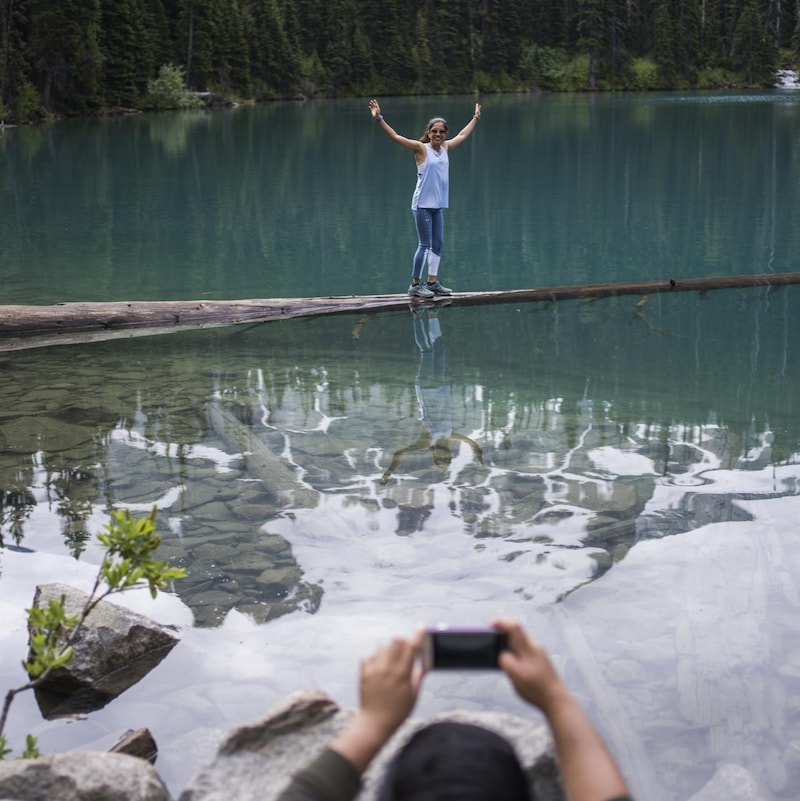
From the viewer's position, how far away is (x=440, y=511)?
6348 millimetres

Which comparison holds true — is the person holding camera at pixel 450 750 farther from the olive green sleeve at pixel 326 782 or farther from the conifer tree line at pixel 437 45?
the conifer tree line at pixel 437 45

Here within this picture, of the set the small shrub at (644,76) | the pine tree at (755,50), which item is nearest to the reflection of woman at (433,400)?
the small shrub at (644,76)

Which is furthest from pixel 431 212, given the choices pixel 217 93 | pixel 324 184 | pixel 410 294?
pixel 217 93

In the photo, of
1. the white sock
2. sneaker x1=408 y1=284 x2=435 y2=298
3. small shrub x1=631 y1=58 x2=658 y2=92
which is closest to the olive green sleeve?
sneaker x1=408 y1=284 x2=435 y2=298

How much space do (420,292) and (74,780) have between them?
8.99 metres

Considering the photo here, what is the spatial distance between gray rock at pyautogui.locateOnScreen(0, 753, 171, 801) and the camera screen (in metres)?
1.52

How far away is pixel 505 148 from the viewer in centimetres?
3622

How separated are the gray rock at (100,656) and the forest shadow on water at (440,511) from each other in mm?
100

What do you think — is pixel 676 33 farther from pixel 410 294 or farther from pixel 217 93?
pixel 410 294

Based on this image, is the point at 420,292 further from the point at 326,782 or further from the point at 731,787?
the point at 326,782

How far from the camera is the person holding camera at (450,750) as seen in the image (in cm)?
221

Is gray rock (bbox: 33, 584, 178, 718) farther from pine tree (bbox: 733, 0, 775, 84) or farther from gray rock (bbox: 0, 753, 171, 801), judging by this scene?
pine tree (bbox: 733, 0, 775, 84)

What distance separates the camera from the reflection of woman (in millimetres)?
7438

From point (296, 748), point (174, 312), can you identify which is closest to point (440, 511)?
point (296, 748)
